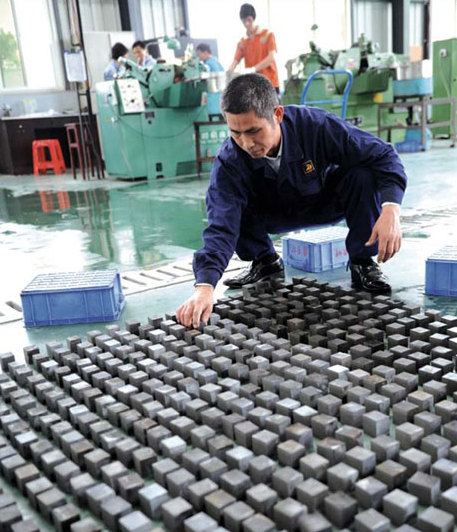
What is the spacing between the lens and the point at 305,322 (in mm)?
2141

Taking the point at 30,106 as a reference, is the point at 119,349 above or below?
below

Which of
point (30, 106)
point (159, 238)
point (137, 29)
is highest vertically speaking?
point (137, 29)

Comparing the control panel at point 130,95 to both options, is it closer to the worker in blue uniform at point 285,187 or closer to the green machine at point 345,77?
the green machine at point 345,77

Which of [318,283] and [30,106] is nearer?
[318,283]

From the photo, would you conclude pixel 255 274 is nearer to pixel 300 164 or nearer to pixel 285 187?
pixel 285 187

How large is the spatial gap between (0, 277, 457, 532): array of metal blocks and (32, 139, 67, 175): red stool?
311 inches

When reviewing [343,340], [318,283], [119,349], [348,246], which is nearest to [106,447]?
[119,349]

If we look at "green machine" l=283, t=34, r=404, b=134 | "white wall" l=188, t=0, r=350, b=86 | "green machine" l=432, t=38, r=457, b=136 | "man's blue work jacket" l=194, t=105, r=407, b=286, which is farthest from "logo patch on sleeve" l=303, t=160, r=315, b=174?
"white wall" l=188, t=0, r=350, b=86

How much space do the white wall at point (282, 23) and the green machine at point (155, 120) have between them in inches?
162

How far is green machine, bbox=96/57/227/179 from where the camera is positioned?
686cm

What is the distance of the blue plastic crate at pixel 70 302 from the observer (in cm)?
238

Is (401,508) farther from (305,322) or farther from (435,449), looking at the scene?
(305,322)

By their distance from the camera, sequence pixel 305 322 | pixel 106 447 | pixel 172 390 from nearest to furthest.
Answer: pixel 106 447 → pixel 172 390 → pixel 305 322

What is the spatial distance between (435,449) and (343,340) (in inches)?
27.4
